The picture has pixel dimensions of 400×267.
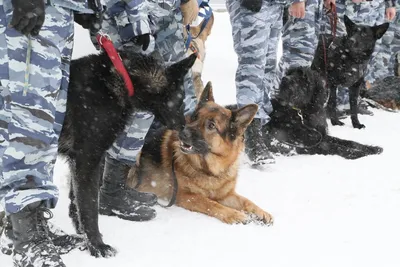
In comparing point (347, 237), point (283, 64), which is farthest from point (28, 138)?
point (283, 64)

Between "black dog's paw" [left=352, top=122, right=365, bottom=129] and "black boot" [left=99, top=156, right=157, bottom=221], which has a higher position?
"black boot" [left=99, top=156, right=157, bottom=221]

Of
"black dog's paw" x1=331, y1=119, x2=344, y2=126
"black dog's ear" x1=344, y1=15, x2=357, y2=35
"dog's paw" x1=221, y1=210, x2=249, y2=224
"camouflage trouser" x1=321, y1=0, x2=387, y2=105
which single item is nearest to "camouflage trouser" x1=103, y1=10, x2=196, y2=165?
"dog's paw" x1=221, y1=210, x2=249, y2=224

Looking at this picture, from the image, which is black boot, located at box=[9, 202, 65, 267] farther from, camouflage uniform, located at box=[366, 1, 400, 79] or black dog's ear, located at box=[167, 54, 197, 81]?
camouflage uniform, located at box=[366, 1, 400, 79]

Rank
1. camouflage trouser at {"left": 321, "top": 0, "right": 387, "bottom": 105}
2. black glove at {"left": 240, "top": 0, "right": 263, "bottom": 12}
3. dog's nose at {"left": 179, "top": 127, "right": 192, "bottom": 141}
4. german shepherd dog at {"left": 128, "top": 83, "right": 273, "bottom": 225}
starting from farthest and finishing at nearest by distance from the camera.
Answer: camouflage trouser at {"left": 321, "top": 0, "right": 387, "bottom": 105} < black glove at {"left": 240, "top": 0, "right": 263, "bottom": 12} < german shepherd dog at {"left": 128, "top": 83, "right": 273, "bottom": 225} < dog's nose at {"left": 179, "top": 127, "right": 192, "bottom": 141}

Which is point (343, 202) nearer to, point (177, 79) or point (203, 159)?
point (203, 159)

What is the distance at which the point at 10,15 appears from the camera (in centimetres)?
208

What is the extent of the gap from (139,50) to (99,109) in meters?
0.61

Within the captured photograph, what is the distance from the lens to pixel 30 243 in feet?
6.97

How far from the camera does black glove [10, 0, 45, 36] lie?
2.02m

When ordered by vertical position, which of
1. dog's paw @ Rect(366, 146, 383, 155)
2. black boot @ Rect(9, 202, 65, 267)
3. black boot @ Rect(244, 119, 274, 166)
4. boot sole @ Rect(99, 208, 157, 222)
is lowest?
dog's paw @ Rect(366, 146, 383, 155)

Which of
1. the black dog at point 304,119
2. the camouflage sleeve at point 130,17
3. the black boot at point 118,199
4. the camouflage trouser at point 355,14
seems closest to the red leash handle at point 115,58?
the camouflage sleeve at point 130,17

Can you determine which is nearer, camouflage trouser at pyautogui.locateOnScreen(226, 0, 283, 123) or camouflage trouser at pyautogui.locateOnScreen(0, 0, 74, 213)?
camouflage trouser at pyautogui.locateOnScreen(0, 0, 74, 213)

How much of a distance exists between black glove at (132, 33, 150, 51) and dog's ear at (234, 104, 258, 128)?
99 cm

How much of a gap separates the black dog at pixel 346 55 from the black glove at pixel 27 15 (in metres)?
5.03
